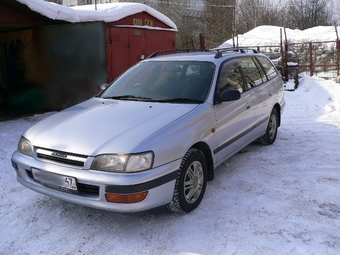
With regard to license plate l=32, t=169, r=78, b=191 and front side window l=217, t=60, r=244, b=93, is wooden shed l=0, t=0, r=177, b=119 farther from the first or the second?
license plate l=32, t=169, r=78, b=191

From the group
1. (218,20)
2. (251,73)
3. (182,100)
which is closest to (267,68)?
(251,73)

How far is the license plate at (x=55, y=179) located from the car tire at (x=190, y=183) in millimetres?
936

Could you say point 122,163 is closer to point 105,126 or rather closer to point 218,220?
point 105,126

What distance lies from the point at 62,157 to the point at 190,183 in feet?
4.15

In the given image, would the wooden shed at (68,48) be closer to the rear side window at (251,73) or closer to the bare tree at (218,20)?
the rear side window at (251,73)

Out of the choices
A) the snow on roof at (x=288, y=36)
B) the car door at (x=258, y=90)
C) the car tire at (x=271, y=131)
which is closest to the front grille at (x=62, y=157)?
Result: the car door at (x=258, y=90)

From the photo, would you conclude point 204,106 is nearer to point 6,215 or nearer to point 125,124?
point 125,124

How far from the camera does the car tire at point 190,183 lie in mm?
3266

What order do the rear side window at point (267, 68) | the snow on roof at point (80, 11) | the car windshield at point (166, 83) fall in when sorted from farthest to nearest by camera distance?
the snow on roof at point (80, 11) → the rear side window at point (267, 68) → the car windshield at point (166, 83)

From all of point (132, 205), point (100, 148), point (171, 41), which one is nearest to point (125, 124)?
point (100, 148)

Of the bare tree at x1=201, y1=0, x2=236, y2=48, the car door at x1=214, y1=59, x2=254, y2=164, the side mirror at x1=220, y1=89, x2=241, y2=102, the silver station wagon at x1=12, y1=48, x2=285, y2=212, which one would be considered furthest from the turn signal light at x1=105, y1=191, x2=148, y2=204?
the bare tree at x1=201, y1=0, x2=236, y2=48

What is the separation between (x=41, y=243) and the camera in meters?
3.06

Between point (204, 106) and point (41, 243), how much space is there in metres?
2.09

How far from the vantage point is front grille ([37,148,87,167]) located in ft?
9.72
